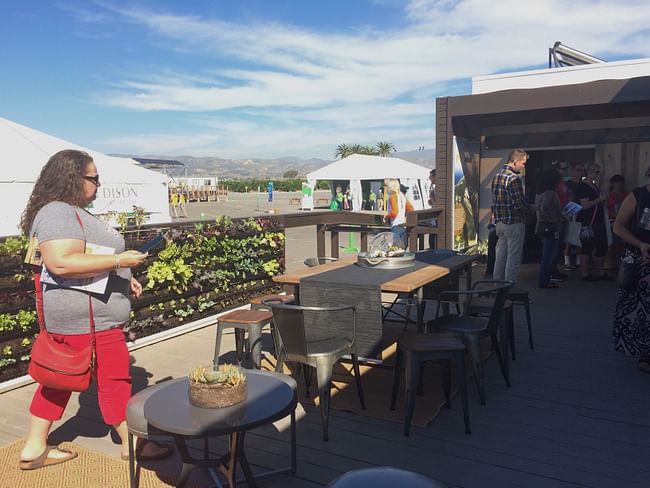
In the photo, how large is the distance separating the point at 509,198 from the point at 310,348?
11.3ft

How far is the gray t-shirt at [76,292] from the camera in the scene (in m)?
2.47

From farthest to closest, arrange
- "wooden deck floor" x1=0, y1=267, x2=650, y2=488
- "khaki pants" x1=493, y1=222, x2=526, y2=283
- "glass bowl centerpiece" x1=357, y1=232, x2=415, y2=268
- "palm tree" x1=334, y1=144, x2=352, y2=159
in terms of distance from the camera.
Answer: "palm tree" x1=334, y1=144, x2=352, y2=159
"khaki pants" x1=493, y1=222, x2=526, y2=283
"glass bowl centerpiece" x1=357, y1=232, x2=415, y2=268
"wooden deck floor" x1=0, y1=267, x2=650, y2=488

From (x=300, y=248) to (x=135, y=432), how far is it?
10.2 m

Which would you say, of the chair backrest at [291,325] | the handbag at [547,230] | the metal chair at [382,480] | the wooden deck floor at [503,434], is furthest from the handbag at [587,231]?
the metal chair at [382,480]

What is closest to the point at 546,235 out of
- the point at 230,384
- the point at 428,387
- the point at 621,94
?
the point at 621,94

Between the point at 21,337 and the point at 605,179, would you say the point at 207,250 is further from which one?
the point at 605,179

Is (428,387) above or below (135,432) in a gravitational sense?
below

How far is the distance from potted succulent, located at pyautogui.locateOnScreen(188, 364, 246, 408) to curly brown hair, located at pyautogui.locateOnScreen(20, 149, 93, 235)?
3.50ft

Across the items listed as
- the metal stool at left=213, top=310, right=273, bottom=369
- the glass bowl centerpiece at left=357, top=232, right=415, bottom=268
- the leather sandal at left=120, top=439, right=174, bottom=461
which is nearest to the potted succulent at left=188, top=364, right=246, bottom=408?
the leather sandal at left=120, top=439, right=174, bottom=461

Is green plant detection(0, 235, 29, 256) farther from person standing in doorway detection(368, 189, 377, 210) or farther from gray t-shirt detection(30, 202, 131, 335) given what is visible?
person standing in doorway detection(368, 189, 377, 210)

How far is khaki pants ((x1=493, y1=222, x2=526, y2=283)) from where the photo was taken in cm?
603

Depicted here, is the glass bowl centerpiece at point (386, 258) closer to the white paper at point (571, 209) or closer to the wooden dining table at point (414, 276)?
the wooden dining table at point (414, 276)

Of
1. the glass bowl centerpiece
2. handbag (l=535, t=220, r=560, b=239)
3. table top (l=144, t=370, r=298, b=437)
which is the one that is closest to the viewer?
table top (l=144, t=370, r=298, b=437)

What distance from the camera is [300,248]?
40.7ft
